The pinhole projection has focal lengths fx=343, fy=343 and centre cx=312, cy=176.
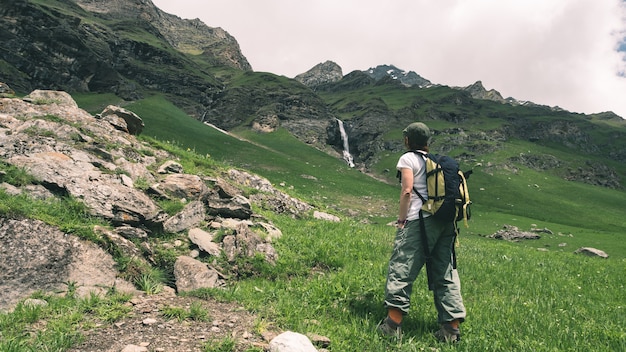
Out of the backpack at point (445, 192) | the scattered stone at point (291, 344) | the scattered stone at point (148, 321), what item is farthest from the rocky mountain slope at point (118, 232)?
the backpack at point (445, 192)

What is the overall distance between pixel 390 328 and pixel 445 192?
2.59m

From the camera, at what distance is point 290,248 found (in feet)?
35.3

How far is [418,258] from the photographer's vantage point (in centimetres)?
640

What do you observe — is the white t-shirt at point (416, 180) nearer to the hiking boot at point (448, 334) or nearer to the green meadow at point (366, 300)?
the hiking boot at point (448, 334)

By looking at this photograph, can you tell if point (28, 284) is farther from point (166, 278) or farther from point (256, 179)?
point (256, 179)

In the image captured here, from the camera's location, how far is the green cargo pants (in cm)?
612

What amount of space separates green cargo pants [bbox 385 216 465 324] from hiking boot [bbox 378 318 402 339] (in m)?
0.27

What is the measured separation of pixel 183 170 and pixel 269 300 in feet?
33.7

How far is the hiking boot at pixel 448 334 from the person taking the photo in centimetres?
580

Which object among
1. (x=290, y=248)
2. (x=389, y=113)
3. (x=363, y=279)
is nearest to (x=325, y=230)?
(x=290, y=248)

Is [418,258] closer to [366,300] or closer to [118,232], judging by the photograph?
[366,300]

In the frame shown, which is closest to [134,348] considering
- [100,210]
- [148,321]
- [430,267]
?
[148,321]

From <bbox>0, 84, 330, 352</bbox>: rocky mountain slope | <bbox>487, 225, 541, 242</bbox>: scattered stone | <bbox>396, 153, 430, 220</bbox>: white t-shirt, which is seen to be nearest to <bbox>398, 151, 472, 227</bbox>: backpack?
<bbox>396, 153, 430, 220</bbox>: white t-shirt

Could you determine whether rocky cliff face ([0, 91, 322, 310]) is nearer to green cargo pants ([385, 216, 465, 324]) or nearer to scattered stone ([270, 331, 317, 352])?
scattered stone ([270, 331, 317, 352])
